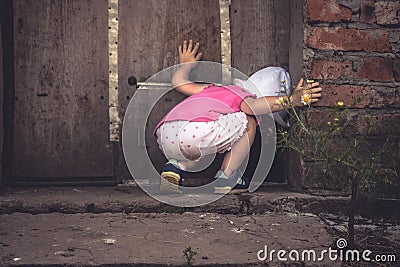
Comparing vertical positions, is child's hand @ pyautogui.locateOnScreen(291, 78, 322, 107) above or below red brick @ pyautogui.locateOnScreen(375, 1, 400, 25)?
below

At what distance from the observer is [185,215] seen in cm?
233

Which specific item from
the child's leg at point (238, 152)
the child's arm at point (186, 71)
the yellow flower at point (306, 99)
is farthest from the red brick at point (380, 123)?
the child's arm at point (186, 71)

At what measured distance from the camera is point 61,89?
9.55 feet

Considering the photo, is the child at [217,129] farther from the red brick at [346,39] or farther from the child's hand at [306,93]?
the red brick at [346,39]

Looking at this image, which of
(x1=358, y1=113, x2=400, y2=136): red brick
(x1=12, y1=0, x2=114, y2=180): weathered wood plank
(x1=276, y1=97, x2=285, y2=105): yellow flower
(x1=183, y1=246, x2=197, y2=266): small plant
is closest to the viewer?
(x1=183, y1=246, x2=197, y2=266): small plant

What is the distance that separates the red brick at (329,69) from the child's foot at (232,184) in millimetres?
627

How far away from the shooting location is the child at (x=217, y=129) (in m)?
2.54

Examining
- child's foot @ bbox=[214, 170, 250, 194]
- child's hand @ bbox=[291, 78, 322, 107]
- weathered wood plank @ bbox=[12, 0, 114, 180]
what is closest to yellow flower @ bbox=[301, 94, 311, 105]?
child's hand @ bbox=[291, 78, 322, 107]

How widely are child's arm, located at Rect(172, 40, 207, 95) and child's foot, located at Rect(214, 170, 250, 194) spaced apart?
0.55 metres

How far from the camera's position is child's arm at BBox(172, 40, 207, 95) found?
2.91 metres

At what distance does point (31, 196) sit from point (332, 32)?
5.44 ft

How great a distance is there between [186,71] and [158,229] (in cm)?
112

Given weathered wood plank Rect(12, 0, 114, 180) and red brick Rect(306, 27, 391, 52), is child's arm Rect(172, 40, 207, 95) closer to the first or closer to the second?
weathered wood plank Rect(12, 0, 114, 180)

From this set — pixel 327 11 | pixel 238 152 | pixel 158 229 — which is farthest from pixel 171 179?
pixel 327 11
